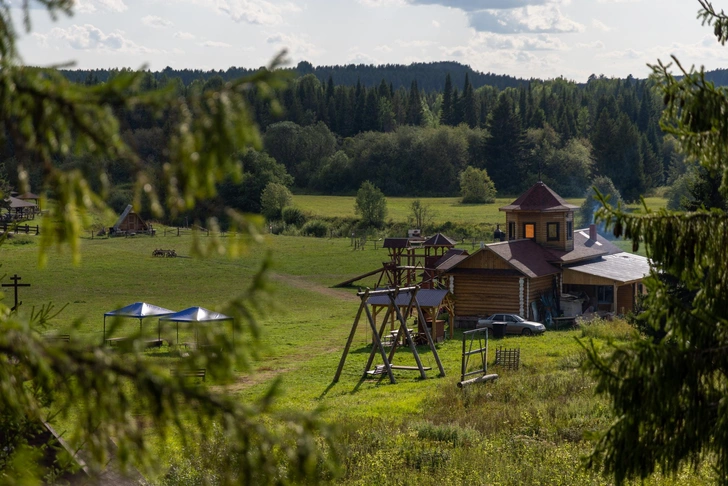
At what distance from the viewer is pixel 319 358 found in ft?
99.1

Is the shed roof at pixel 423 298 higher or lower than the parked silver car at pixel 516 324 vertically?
higher

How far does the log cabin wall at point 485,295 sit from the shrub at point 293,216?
149ft

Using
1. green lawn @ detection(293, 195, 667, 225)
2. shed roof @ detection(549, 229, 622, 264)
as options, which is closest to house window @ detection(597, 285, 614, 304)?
shed roof @ detection(549, 229, 622, 264)

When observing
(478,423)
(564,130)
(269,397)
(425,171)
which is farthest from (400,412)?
(564,130)

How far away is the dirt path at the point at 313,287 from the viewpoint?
47.1 meters

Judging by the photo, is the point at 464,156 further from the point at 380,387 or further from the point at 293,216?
the point at 380,387

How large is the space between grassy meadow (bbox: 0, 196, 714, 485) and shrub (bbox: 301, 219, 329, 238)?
19.0 metres

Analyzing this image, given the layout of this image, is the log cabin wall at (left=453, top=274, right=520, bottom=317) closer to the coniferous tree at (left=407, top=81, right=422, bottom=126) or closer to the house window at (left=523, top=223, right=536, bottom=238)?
the house window at (left=523, top=223, right=536, bottom=238)

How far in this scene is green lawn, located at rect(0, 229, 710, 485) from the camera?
14.7 metres

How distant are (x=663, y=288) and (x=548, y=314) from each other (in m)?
30.4

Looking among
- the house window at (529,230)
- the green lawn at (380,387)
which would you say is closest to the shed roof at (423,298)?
the green lawn at (380,387)

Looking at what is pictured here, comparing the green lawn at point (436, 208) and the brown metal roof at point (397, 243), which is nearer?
the brown metal roof at point (397, 243)

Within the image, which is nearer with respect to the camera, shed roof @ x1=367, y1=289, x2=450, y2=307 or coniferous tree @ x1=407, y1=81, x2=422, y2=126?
shed roof @ x1=367, y1=289, x2=450, y2=307

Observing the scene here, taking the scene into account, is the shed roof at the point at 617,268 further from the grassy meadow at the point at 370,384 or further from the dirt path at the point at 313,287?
the dirt path at the point at 313,287
